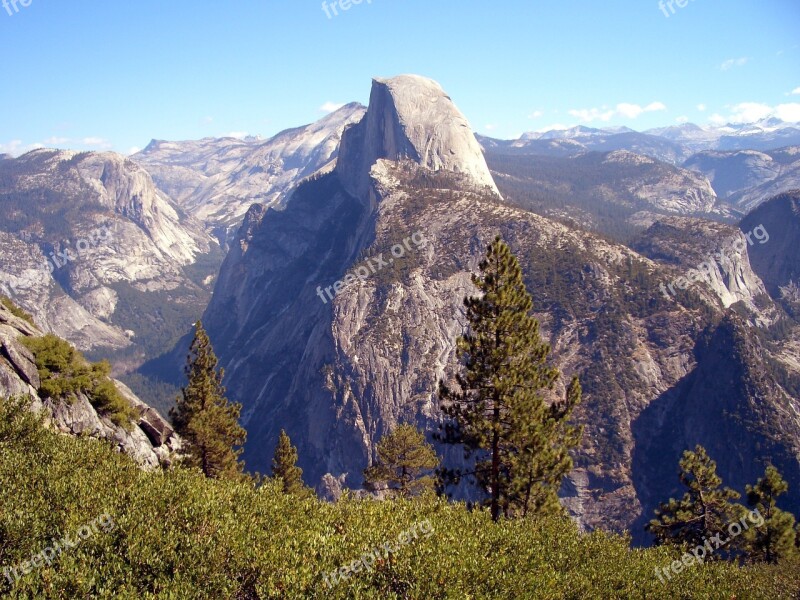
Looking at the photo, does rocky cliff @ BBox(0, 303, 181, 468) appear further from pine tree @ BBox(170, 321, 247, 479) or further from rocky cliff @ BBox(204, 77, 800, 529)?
rocky cliff @ BBox(204, 77, 800, 529)

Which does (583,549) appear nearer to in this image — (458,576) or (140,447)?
(458,576)

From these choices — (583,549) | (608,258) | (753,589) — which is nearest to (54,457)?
(583,549)

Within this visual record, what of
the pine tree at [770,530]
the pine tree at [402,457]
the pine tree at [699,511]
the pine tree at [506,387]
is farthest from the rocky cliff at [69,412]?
the pine tree at [770,530]

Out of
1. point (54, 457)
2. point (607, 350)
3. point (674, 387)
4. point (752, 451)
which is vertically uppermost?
point (54, 457)

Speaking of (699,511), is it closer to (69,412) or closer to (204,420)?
(204,420)

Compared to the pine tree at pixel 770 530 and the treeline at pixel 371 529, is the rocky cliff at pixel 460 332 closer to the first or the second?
the pine tree at pixel 770 530

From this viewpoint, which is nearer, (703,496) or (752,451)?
(703,496)

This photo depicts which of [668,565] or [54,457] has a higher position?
[54,457]

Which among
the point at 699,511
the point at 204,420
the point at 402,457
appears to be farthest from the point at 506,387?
the point at 204,420
